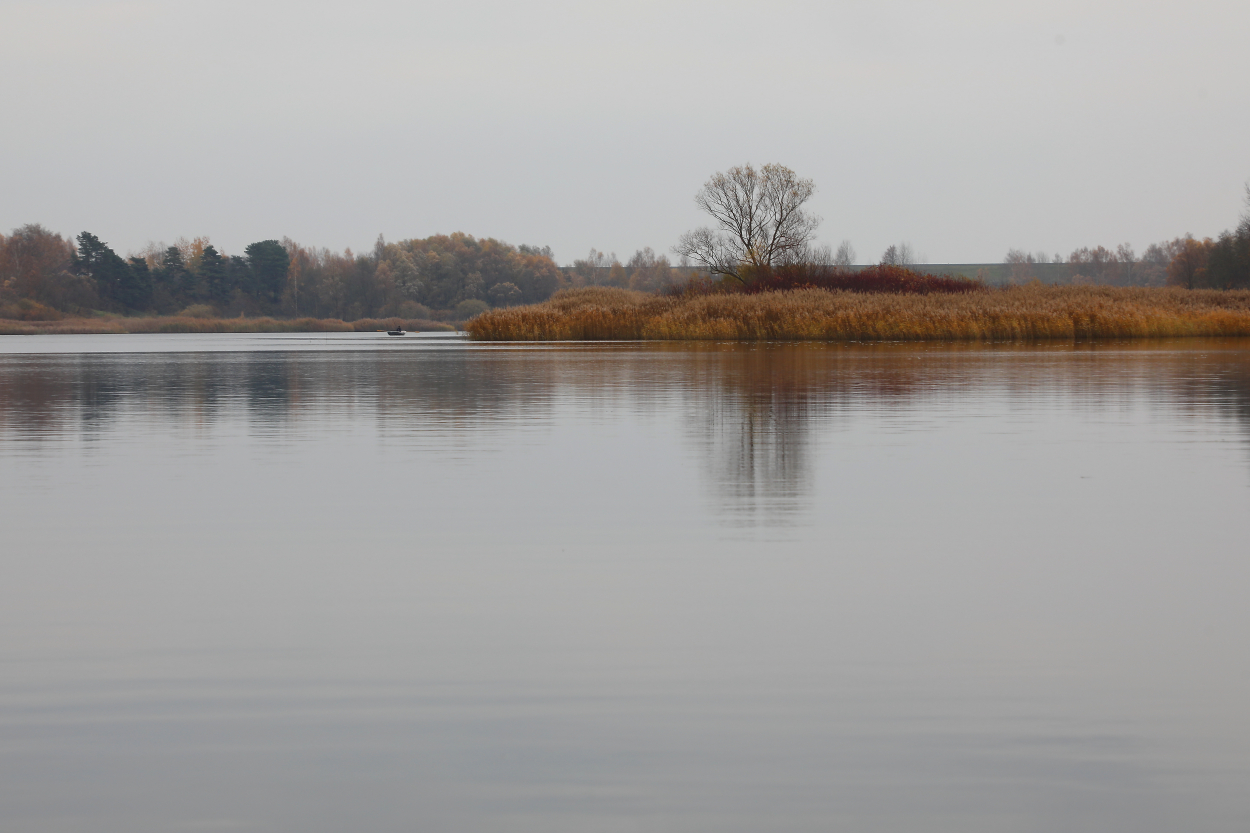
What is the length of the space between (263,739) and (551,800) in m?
0.90

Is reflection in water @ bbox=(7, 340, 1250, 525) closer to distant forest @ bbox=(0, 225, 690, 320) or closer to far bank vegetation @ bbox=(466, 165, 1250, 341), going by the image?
far bank vegetation @ bbox=(466, 165, 1250, 341)

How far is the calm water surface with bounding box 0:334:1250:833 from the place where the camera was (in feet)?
9.18

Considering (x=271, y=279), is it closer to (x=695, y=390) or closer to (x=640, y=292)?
(x=640, y=292)

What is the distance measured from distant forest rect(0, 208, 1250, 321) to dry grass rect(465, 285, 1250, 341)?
48.8 m

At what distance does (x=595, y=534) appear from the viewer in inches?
239

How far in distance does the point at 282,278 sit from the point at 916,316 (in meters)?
94.7

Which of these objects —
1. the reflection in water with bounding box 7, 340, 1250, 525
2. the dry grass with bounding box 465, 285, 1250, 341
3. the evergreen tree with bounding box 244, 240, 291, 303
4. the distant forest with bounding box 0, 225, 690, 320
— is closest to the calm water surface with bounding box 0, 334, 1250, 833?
the reflection in water with bounding box 7, 340, 1250, 525

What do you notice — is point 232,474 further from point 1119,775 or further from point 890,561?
point 1119,775

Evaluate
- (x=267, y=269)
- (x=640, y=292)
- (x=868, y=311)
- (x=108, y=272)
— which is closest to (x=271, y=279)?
(x=267, y=269)

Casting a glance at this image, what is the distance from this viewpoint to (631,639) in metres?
4.04

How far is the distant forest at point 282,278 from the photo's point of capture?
10244 centimetres

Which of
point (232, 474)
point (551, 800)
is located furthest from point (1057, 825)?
point (232, 474)

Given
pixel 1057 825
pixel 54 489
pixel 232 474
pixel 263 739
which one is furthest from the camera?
pixel 232 474

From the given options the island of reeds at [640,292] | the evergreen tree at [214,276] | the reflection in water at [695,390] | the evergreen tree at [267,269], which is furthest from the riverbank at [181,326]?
the reflection in water at [695,390]
